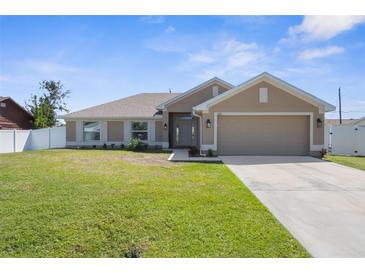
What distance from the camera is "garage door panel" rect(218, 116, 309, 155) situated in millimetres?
14547

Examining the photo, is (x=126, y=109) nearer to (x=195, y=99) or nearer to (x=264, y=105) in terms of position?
(x=195, y=99)

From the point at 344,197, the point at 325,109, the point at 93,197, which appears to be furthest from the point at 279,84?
the point at 93,197

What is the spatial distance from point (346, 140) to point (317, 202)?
44.9 feet

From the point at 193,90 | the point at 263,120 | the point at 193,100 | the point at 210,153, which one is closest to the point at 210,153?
the point at 210,153

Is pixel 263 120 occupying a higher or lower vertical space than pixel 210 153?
higher

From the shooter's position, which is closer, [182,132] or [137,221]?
[137,221]

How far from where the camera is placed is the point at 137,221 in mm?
4691

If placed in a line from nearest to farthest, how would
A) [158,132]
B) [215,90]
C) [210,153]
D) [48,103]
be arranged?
[210,153] < [215,90] < [158,132] < [48,103]

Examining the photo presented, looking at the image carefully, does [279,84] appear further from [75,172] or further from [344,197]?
[75,172]

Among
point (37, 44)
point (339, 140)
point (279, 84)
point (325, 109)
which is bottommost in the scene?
point (339, 140)

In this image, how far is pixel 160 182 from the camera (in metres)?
7.61

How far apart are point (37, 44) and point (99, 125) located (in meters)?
10.0

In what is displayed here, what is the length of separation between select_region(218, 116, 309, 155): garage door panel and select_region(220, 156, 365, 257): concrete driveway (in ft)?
12.3

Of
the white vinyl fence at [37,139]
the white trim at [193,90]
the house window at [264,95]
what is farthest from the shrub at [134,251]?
the white vinyl fence at [37,139]
